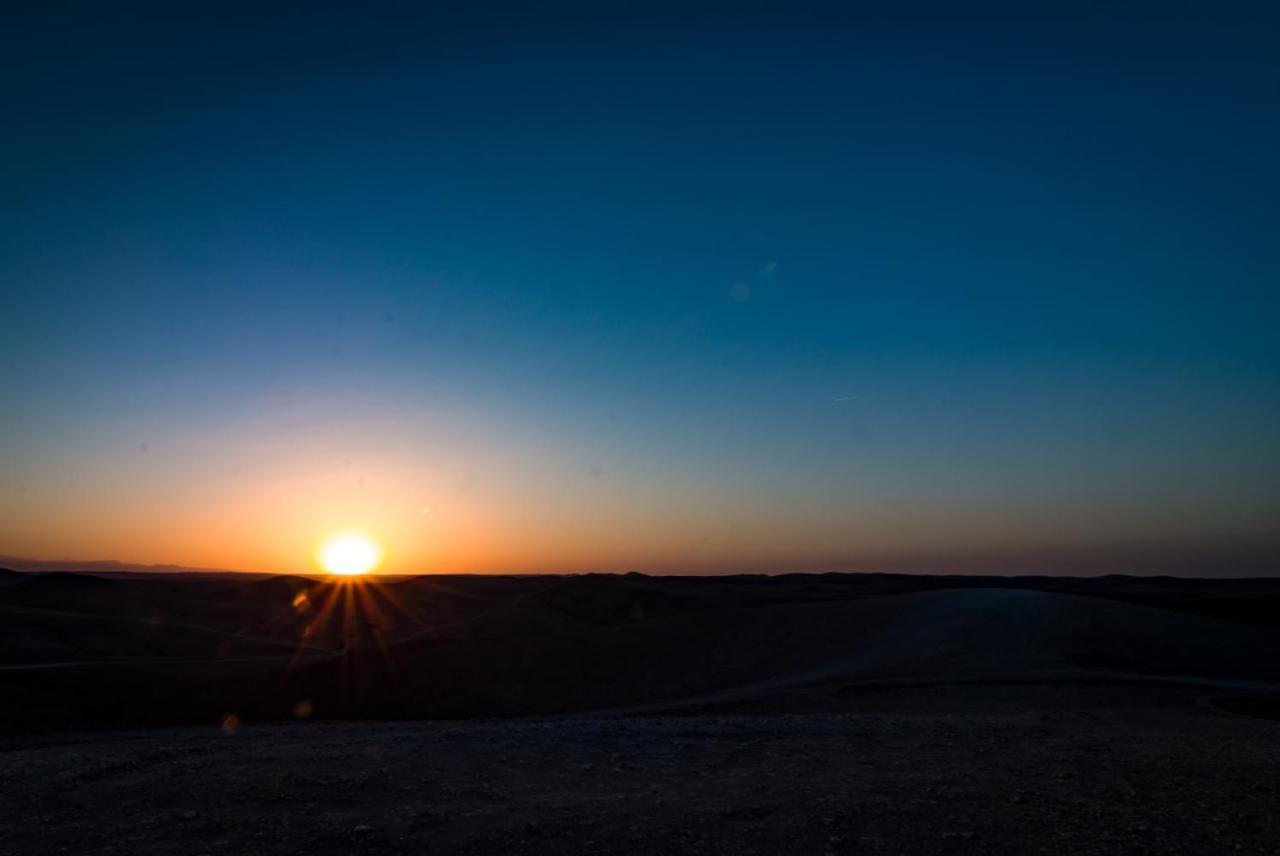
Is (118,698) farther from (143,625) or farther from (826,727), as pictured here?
(826,727)

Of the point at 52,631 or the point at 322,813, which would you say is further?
the point at 52,631

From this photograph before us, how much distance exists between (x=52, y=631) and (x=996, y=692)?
36592mm

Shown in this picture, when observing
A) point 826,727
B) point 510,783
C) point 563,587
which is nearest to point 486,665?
point 826,727

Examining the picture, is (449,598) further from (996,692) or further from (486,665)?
(996,692)

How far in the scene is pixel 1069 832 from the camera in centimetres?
830

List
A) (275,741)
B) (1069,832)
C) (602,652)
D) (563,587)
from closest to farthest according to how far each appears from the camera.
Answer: (1069,832) → (275,741) → (602,652) → (563,587)

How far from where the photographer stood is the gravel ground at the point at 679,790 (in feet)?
26.9

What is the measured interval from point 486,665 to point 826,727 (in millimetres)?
19016

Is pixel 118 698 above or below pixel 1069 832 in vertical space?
below

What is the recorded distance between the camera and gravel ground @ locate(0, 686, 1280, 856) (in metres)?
8.20

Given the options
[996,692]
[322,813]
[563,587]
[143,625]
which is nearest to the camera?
[322,813]

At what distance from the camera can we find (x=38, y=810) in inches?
391

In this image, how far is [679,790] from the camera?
10.1m

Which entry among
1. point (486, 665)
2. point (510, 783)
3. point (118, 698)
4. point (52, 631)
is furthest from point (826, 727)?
point (52, 631)
